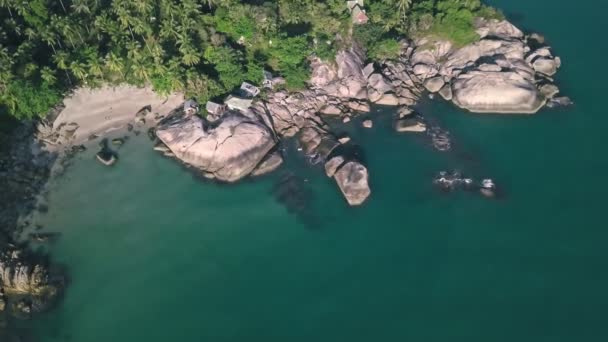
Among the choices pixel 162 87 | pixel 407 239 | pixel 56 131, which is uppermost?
pixel 162 87

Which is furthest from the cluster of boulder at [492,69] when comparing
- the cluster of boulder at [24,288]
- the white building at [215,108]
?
the cluster of boulder at [24,288]

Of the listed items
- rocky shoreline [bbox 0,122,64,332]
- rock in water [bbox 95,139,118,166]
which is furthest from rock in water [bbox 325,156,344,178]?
rocky shoreline [bbox 0,122,64,332]

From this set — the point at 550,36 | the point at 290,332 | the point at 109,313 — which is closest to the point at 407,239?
the point at 290,332

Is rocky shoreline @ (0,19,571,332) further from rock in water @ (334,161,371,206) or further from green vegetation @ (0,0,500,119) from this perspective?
green vegetation @ (0,0,500,119)

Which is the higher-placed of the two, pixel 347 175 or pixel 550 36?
pixel 550 36

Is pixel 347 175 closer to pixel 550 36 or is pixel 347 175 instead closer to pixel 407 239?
pixel 407 239

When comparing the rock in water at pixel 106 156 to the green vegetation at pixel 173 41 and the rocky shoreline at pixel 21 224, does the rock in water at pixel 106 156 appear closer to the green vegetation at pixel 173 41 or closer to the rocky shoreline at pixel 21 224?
the rocky shoreline at pixel 21 224
